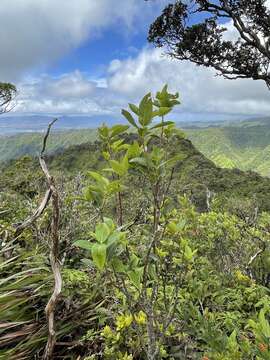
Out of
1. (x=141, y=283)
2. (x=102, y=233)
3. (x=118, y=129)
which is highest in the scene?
(x=118, y=129)

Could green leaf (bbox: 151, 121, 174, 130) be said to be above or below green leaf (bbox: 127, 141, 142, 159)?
above

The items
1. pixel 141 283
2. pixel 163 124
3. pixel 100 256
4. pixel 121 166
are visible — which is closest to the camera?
pixel 100 256

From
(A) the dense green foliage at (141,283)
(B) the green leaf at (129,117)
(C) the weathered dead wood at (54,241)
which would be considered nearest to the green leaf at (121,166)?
(A) the dense green foliage at (141,283)

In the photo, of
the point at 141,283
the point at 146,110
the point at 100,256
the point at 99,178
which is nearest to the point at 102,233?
the point at 100,256

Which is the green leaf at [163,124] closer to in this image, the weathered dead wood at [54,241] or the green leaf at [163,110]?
the green leaf at [163,110]

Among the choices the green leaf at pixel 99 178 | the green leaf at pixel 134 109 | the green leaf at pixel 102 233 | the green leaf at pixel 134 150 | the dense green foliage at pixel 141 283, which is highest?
the green leaf at pixel 134 109

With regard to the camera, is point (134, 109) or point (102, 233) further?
point (134, 109)

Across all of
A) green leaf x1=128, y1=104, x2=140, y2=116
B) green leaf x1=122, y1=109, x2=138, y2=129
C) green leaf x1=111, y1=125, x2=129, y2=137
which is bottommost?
green leaf x1=111, y1=125, x2=129, y2=137

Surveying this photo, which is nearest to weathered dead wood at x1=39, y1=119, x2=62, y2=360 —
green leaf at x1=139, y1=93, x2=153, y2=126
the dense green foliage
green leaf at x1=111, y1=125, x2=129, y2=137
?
the dense green foliage

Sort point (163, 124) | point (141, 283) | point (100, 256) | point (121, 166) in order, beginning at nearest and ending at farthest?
point (100, 256), point (121, 166), point (163, 124), point (141, 283)

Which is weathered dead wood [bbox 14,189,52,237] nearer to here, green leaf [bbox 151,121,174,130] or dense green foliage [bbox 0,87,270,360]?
dense green foliage [bbox 0,87,270,360]

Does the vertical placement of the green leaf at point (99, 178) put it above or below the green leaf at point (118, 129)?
below

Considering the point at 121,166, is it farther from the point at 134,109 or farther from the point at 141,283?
the point at 141,283

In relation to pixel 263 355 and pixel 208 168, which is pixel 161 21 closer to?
pixel 263 355
